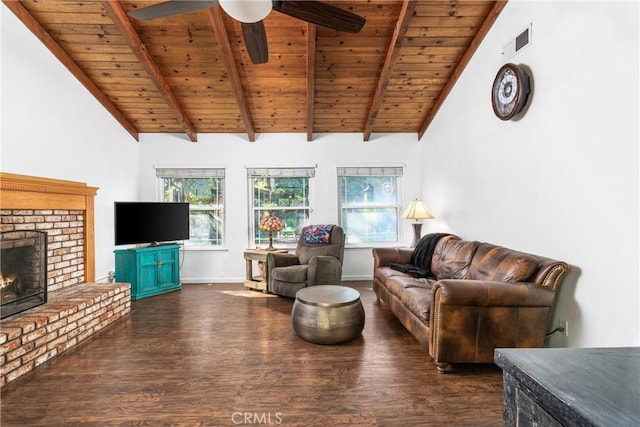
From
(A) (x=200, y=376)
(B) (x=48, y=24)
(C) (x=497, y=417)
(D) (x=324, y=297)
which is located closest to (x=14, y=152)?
(B) (x=48, y=24)

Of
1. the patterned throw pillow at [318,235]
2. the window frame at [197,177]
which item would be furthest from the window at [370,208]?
the window frame at [197,177]

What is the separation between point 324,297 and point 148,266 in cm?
273

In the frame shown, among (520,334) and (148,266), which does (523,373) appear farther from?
(148,266)

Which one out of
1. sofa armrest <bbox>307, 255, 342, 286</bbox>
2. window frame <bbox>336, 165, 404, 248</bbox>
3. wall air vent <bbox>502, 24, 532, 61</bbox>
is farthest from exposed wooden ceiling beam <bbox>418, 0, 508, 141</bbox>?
sofa armrest <bbox>307, 255, 342, 286</bbox>

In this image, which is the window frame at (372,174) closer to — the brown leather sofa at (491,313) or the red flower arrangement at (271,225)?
the red flower arrangement at (271,225)

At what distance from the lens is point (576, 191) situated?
2.27 m

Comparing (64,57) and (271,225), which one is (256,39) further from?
(271,225)

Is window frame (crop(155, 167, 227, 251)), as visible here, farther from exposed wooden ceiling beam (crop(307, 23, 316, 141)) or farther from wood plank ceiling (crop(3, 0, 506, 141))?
exposed wooden ceiling beam (crop(307, 23, 316, 141))

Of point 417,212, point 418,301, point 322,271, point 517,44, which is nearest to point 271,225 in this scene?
point 322,271

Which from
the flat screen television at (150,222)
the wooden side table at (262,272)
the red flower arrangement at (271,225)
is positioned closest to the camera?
the flat screen television at (150,222)

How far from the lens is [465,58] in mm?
3688

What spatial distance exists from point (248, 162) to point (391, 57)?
2649mm

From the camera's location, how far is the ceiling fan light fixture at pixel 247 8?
Result: 1.87 m

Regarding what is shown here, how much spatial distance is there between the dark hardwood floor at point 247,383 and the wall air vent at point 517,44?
2.65 metres
